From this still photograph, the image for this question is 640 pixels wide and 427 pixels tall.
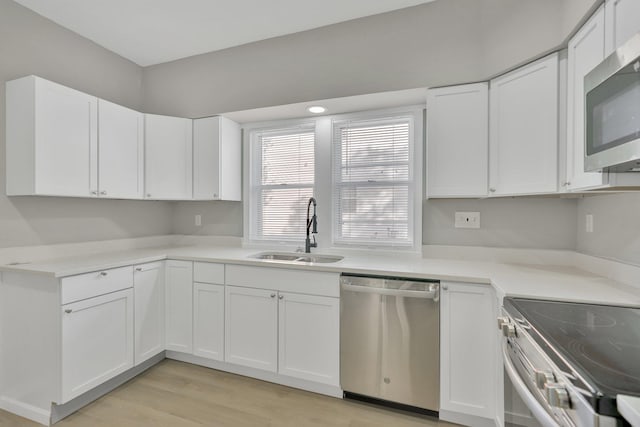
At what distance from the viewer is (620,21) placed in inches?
50.0

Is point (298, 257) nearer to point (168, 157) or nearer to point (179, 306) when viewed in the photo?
point (179, 306)

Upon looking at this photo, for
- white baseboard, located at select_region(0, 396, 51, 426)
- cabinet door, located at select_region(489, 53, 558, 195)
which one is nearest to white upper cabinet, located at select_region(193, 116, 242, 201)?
white baseboard, located at select_region(0, 396, 51, 426)

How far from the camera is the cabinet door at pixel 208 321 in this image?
2.47m

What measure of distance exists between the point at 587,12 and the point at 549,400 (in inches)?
69.3

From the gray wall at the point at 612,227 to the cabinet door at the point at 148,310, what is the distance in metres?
3.18

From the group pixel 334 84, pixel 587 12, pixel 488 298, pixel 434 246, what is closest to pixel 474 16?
pixel 587 12

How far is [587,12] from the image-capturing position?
147 cm

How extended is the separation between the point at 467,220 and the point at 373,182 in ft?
2.74

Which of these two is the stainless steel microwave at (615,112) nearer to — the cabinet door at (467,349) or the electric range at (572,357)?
the electric range at (572,357)

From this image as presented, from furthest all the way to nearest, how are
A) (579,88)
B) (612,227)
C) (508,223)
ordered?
(508,223), (612,227), (579,88)

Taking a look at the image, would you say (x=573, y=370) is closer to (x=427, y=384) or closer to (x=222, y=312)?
(x=427, y=384)

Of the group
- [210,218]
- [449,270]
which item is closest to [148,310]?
[210,218]

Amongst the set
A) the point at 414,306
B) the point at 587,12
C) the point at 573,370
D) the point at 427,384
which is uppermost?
the point at 587,12

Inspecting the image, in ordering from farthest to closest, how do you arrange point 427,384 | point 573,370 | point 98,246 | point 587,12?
1. point 98,246
2. point 427,384
3. point 587,12
4. point 573,370
